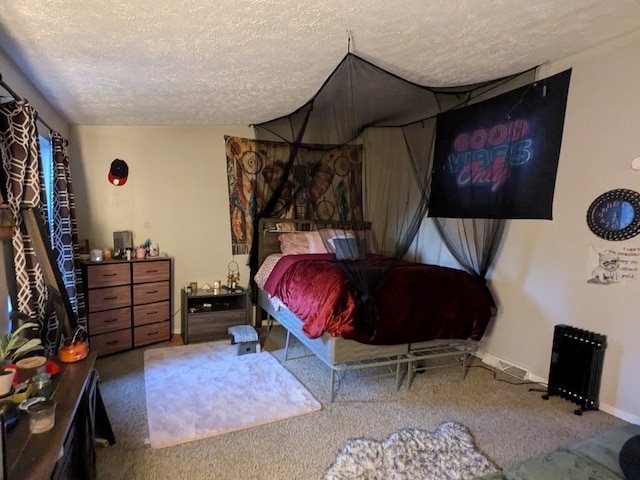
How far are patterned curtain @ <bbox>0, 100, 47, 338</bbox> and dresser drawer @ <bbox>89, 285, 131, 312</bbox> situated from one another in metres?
1.08

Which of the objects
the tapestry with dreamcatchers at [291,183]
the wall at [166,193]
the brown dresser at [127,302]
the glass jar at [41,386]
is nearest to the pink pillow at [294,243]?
the tapestry with dreamcatchers at [291,183]

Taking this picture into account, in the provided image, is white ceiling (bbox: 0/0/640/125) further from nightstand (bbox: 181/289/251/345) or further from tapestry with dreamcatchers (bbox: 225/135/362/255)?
nightstand (bbox: 181/289/251/345)

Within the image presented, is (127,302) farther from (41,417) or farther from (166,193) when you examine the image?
(41,417)

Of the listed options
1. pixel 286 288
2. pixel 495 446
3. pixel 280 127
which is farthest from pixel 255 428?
pixel 280 127

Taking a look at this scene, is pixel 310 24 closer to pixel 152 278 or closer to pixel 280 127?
pixel 280 127

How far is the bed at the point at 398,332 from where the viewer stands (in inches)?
98.9

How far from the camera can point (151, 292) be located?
3.58m

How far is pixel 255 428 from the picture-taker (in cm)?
225

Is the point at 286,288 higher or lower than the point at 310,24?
lower

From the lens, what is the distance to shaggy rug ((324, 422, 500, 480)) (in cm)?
185

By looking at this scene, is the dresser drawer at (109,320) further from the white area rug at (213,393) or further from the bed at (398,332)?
the bed at (398,332)

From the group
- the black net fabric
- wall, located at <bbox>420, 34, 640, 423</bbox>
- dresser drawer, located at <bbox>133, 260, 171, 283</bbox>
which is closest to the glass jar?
the black net fabric

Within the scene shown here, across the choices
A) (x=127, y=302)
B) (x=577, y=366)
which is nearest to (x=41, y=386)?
(x=127, y=302)

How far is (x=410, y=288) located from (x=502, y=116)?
1629mm
